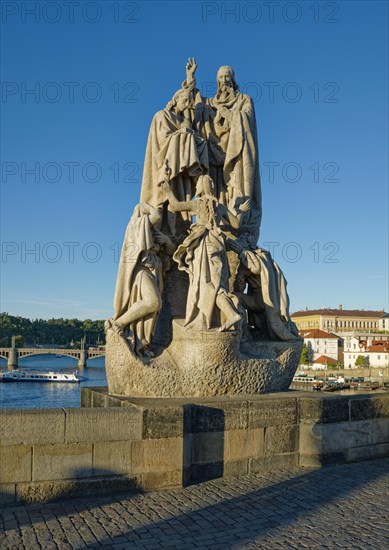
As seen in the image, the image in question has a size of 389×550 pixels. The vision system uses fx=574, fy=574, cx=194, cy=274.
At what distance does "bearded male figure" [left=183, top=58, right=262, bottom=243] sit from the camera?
357 inches

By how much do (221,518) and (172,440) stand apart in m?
1.15

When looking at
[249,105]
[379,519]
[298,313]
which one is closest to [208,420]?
[379,519]

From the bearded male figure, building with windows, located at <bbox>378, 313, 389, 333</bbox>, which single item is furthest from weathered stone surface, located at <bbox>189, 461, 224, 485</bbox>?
building with windows, located at <bbox>378, 313, 389, 333</bbox>

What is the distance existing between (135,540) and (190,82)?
6.90m

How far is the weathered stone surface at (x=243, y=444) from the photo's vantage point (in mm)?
6441

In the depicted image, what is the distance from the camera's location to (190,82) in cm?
905

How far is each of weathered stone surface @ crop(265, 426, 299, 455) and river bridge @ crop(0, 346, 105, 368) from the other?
73.5 metres

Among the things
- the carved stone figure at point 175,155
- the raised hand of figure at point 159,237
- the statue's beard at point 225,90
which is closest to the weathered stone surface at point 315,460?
the raised hand of figure at point 159,237

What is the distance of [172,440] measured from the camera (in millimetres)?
5914

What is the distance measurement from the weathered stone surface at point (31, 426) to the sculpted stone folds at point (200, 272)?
1791mm

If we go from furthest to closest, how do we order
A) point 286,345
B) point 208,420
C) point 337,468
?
1. point 286,345
2. point 337,468
3. point 208,420

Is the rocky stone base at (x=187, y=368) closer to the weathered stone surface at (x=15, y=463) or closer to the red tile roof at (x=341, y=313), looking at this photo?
the weathered stone surface at (x=15, y=463)

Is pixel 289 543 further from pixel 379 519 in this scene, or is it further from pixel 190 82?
pixel 190 82

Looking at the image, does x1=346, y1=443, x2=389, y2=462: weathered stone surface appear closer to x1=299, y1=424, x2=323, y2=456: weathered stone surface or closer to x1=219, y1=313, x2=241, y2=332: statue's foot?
x1=299, y1=424, x2=323, y2=456: weathered stone surface
